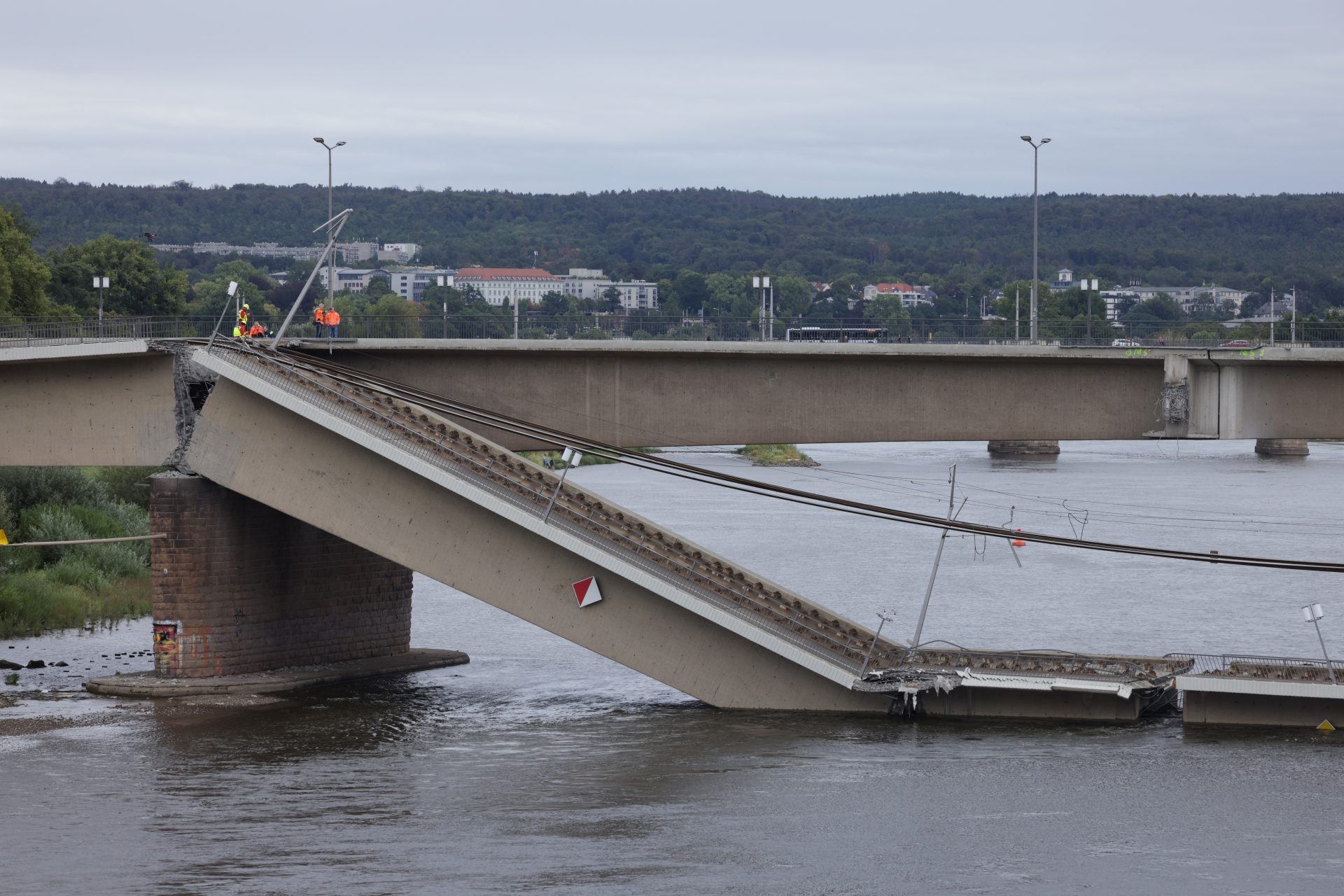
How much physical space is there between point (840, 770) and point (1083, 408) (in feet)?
33.3

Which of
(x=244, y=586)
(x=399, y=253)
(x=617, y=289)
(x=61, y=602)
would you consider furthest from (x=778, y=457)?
(x=399, y=253)

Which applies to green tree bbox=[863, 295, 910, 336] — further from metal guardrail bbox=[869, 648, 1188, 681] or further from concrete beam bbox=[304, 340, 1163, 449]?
metal guardrail bbox=[869, 648, 1188, 681]

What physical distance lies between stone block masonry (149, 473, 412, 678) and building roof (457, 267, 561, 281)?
109m

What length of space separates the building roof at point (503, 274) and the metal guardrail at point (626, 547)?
113 metres

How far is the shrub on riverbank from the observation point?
136 ft

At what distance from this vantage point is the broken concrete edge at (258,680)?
104 ft

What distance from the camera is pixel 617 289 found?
4929 inches

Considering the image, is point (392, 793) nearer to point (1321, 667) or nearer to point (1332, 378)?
point (1321, 667)

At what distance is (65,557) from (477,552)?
19.6 meters

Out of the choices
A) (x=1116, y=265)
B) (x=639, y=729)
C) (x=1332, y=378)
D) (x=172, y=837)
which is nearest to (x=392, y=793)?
(x=172, y=837)

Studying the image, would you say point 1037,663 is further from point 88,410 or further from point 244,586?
point 88,410

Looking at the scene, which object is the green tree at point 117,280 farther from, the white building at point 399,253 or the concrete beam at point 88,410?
the white building at point 399,253

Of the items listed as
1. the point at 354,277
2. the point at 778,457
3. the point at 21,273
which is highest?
the point at 354,277

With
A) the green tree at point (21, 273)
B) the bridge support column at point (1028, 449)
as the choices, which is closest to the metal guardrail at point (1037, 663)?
the green tree at point (21, 273)
